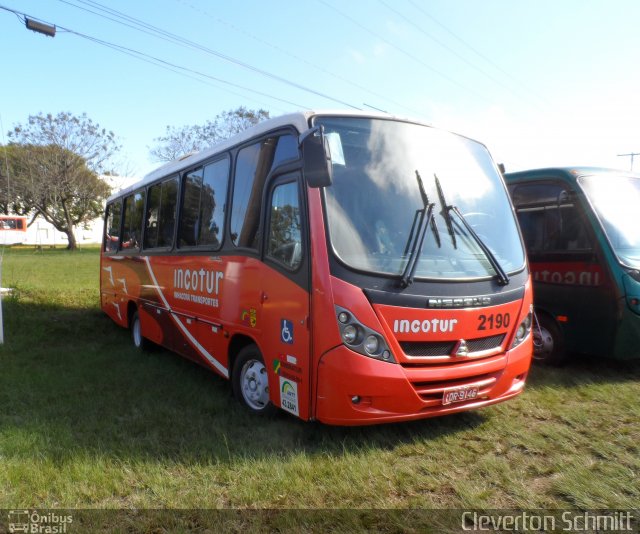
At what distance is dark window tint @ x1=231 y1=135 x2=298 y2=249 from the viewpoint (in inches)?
183

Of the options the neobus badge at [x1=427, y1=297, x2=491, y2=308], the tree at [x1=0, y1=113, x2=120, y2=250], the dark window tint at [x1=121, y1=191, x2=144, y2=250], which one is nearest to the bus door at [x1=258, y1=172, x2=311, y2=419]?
the neobus badge at [x1=427, y1=297, x2=491, y2=308]

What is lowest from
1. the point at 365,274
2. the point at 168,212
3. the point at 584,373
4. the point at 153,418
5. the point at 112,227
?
the point at 153,418

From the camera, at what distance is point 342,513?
129 inches

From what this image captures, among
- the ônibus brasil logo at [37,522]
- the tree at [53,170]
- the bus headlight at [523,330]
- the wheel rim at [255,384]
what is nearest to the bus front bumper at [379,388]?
the bus headlight at [523,330]

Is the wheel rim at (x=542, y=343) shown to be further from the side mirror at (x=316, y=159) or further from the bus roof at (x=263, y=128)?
the side mirror at (x=316, y=159)

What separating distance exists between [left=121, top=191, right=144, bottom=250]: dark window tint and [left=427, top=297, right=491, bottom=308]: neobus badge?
568cm

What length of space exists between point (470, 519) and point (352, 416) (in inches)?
41.7

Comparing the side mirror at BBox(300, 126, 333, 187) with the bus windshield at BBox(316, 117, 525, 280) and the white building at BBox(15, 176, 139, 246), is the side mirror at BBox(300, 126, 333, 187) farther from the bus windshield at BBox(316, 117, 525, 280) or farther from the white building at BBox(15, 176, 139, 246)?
the white building at BBox(15, 176, 139, 246)

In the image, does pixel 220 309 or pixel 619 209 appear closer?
pixel 220 309

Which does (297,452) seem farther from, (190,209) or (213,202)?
(190,209)

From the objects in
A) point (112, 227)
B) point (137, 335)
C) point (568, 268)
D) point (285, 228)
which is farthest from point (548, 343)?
point (112, 227)

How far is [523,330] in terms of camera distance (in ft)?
15.4

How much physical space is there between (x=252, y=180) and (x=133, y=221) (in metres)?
4.52

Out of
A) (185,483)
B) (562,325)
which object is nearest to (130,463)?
(185,483)
